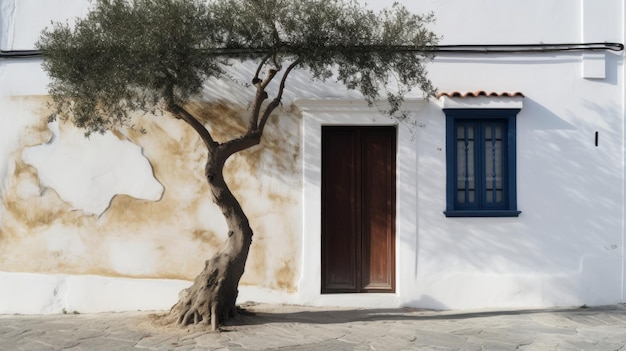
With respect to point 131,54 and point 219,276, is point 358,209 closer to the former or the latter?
point 219,276

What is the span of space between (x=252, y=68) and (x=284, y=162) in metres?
1.31

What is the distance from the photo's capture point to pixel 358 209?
25.5 feet

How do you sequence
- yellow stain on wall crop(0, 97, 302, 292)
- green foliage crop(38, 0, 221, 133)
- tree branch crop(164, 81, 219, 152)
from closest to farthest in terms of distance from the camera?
green foliage crop(38, 0, 221, 133)
tree branch crop(164, 81, 219, 152)
yellow stain on wall crop(0, 97, 302, 292)

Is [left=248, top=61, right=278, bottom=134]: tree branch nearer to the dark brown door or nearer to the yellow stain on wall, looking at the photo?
the yellow stain on wall

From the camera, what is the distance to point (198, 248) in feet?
25.0

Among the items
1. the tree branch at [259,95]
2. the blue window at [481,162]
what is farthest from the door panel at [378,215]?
the tree branch at [259,95]

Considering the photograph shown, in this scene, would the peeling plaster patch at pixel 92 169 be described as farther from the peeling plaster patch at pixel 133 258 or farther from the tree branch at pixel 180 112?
the tree branch at pixel 180 112

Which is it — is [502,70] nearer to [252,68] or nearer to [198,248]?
[252,68]

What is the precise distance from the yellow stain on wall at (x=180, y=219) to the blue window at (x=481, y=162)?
6.74ft

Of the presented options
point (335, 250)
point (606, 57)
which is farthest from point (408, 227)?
point (606, 57)

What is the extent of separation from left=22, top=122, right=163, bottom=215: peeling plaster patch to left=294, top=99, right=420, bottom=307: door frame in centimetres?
205

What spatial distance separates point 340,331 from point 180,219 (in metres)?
2.70

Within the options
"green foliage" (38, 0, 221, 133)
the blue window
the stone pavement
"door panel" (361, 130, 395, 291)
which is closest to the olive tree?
"green foliage" (38, 0, 221, 133)

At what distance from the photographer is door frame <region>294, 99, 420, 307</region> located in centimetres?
750
